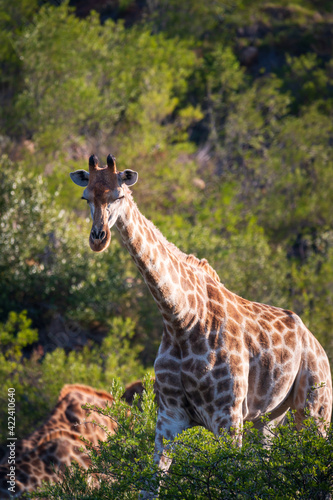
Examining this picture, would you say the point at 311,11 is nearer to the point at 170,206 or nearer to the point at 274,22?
the point at 274,22

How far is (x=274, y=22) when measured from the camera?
37.9m

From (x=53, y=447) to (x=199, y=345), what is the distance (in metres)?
3.87

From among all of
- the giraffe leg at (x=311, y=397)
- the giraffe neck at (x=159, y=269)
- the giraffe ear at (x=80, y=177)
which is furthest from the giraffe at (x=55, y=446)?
the giraffe ear at (x=80, y=177)

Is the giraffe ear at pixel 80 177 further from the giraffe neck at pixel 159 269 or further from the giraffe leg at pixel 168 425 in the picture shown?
the giraffe leg at pixel 168 425

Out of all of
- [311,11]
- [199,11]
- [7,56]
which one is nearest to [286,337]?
[7,56]

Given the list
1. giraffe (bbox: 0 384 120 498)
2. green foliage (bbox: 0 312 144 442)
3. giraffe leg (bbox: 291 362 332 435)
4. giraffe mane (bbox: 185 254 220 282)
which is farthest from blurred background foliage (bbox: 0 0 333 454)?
giraffe leg (bbox: 291 362 332 435)

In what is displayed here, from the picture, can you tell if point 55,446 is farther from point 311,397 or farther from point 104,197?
point 104,197

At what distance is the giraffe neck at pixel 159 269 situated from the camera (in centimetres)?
561

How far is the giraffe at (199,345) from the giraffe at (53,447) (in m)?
2.28

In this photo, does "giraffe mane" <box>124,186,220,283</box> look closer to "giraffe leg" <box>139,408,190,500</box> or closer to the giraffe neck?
the giraffe neck

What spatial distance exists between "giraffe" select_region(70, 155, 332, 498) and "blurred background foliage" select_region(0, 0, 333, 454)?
7.19 meters

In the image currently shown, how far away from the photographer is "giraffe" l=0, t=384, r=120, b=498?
8281 mm

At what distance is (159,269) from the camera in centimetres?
580

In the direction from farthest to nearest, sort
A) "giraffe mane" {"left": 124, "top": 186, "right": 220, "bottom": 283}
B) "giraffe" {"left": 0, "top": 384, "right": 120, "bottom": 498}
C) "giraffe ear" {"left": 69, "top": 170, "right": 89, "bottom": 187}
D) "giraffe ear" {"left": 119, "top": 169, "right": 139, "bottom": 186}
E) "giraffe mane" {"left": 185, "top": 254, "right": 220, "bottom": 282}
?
"giraffe" {"left": 0, "top": 384, "right": 120, "bottom": 498}
"giraffe mane" {"left": 185, "top": 254, "right": 220, "bottom": 282}
"giraffe mane" {"left": 124, "top": 186, "right": 220, "bottom": 283}
"giraffe ear" {"left": 69, "top": 170, "right": 89, "bottom": 187}
"giraffe ear" {"left": 119, "top": 169, "right": 139, "bottom": 186}
